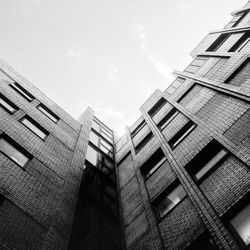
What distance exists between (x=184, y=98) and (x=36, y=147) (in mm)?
8239

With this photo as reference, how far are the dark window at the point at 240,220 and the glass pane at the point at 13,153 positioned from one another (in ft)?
24.3

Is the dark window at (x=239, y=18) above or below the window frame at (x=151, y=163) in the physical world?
above

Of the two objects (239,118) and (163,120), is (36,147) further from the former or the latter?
(239,118)

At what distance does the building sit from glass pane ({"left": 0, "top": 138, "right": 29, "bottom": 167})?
2.2 inches

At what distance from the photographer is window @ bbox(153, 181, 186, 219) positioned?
9.03 m

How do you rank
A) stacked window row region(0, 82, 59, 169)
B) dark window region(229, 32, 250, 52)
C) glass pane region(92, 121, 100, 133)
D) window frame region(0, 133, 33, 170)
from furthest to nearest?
glass pane region(92, 121, 100, 133)
dark window region(229, 32, 250, 52)
window frame region(0, 133, 33, 170)
stacked window row region(0, 82, 59, 169)

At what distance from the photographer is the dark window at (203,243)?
678cm

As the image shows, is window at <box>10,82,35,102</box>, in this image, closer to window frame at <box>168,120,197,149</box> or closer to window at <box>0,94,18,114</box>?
window at <box>0,94,18,114</box>

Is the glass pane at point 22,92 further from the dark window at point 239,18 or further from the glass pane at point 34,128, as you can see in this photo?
the dark window at point 239,18

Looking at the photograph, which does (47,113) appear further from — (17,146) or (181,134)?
(181,134)

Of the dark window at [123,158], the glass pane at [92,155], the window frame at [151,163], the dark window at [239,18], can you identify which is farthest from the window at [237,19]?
the glass pane at [92,155]

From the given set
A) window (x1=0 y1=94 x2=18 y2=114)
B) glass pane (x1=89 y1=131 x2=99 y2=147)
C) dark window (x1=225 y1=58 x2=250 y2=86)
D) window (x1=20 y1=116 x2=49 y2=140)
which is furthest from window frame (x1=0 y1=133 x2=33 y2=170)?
dark window (x1=225 y1=58 x2=250 y2=86)

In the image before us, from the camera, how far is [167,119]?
574 inches

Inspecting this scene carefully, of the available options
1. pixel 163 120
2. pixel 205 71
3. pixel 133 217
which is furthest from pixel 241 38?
pixel 133 217
